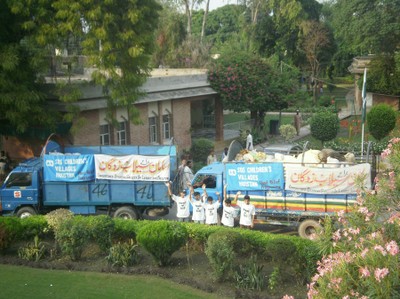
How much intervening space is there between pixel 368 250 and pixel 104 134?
745 inches

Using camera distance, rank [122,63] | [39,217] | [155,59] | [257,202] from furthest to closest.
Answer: [155,59], [122,63], [257,202], [39,217]

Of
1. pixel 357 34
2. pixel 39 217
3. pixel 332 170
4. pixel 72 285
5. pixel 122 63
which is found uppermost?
pixel 357 34

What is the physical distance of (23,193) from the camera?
1628cm

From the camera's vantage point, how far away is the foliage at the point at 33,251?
12.9m

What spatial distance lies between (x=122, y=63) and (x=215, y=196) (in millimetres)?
7366

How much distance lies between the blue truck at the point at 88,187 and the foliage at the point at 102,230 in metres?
3.06

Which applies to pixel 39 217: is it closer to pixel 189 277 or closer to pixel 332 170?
pixel 189 277

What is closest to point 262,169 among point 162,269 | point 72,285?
point 162,269

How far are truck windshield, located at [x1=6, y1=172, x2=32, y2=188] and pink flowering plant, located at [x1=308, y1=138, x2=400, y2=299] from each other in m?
10.7

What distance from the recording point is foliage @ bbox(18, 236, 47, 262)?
42.5 ft

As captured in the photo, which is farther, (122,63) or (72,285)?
(122,63)

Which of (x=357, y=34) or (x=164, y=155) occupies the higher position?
(x=357, y=34)

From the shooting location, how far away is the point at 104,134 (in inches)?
945

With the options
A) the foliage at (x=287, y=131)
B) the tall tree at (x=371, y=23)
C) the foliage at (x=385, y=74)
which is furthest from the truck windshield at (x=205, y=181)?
the foliage at (x=385, y=74)
